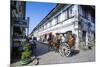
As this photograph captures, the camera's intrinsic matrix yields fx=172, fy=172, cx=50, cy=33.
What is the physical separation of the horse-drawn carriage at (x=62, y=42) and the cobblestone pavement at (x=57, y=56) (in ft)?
0.27

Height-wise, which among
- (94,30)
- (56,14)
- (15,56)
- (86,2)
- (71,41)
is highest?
(86,2)

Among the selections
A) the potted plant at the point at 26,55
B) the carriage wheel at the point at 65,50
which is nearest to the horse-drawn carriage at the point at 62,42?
the carriage wheel at the point at 65,50

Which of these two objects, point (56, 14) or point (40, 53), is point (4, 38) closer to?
point (40, 53)

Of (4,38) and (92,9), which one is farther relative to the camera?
(92,9)

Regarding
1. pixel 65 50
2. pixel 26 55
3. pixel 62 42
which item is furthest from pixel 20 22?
pixel 65 50

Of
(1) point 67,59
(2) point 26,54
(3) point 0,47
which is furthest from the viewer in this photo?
(1) point 67,59

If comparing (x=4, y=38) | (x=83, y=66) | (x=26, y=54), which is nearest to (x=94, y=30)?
(x=83, y=66)

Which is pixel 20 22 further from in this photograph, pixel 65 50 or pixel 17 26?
pixel 65 50

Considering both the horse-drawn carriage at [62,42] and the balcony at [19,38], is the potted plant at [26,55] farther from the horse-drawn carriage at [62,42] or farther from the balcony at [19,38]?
the horse-drawn carriage at [62,42]

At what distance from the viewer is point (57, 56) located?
2.60 m

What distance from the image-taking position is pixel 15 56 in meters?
2.36

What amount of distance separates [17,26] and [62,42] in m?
0.73

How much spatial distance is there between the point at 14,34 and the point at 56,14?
0.72m

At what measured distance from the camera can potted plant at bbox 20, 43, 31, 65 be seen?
2404mm
